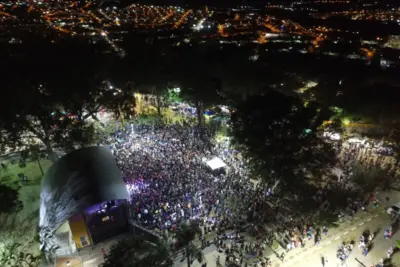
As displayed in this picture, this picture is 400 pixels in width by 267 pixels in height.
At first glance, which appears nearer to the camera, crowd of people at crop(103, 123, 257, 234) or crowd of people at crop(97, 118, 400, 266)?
crowd of people at crop(97, 118, 400, 266)

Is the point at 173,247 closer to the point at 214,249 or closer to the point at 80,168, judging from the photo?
the point at 214,249

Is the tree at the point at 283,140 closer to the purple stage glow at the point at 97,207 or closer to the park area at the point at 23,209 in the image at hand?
the purple stage glow at the point at 97,207

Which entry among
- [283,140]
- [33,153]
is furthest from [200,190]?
[33,153]

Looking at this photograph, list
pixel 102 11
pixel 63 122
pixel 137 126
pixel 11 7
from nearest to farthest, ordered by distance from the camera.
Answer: pixel 63 122, pixel 137 126, pixel 11 7, pixel 102 11

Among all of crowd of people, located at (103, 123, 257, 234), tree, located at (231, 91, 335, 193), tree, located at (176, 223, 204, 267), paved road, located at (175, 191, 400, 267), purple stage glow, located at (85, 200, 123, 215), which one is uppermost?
tree, located at (231, 91, 335, 193)

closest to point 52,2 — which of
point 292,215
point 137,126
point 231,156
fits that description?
point 137,126

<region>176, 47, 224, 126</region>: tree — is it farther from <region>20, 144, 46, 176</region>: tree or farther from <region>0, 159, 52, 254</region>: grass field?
<region>0, 159, 52, 254</region>: grass field

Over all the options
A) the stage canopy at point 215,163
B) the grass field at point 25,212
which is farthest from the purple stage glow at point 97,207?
the stage canopy at point 215,163

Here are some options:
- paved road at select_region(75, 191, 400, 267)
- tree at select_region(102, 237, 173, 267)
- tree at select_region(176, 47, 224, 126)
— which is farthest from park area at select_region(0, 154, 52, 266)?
tree at select_region(176, 47, 224, 126)
